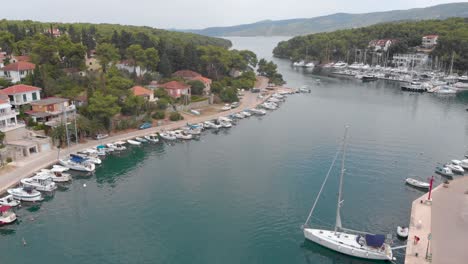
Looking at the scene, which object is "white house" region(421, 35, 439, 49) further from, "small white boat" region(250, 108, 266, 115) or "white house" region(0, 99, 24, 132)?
"white house" region(0, 99, 24, 132)

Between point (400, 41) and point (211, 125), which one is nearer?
point (211, 125)

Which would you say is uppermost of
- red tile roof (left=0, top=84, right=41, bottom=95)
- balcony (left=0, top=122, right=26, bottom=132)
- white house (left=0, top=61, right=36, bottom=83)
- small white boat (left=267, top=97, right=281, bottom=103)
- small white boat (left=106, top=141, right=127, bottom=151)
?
white house (left=0, top=61, right=36, bottom=83)

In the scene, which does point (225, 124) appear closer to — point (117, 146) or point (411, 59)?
point (117, 146)

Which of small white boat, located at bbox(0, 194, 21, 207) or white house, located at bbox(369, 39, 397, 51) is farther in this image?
white house, located at bbox(369, 39, 397, 51)

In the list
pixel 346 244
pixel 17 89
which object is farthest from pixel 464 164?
pixel 17 89

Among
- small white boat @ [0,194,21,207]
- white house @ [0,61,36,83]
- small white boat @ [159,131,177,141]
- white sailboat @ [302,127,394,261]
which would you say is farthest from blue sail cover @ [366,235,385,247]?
white house @ [0,61,36,83]

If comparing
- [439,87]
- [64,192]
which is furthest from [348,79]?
[64,192]
